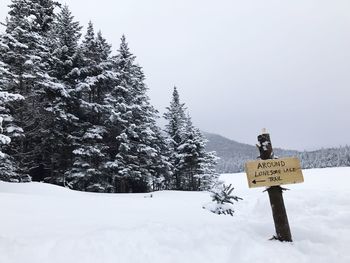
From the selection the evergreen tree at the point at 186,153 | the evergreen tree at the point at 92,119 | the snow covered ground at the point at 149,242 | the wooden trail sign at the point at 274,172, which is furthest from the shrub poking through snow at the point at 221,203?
the evergreen tree at the point at 186,153

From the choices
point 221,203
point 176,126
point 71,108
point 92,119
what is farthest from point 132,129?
point 221,203

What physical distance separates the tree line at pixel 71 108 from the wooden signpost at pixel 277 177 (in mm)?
16224

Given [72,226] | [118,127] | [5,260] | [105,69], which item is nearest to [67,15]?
[105,69]

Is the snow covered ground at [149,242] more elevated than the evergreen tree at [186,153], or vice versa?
the evergreen tree at [186,153]

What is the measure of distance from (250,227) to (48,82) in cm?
1991

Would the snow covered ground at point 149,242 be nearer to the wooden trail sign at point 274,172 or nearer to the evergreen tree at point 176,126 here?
the wooden trail sign at point 274,172

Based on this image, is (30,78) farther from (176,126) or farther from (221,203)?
(176,126)

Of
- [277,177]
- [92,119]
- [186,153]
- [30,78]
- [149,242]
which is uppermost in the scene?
[30,78]

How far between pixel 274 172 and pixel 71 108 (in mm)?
22347

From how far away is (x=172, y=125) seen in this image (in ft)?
133

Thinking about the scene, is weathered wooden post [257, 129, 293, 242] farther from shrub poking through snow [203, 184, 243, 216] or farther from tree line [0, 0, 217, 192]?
tree line [0, 0, 217, 192]

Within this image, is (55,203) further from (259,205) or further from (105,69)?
(105,69)

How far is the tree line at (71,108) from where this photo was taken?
69.2 ft

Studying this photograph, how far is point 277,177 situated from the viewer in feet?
20.2
